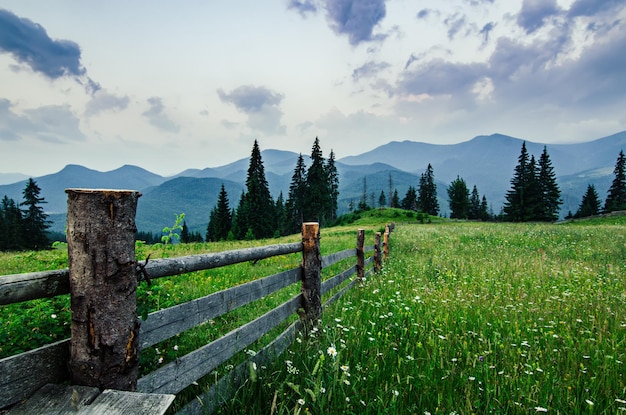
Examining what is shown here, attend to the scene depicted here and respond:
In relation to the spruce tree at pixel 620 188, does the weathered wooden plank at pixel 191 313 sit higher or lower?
lower

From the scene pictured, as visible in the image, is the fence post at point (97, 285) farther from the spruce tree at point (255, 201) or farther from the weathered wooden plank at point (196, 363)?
the spruce tree at point (255, 201)

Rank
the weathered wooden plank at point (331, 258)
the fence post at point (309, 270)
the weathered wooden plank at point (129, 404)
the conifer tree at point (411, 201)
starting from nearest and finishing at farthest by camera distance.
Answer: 1. the weathered wooden plank at point (129, 404)
2. the fence post at point (309, 270)
3. the weathered wooden plank at point (331, 258)
4. the conifer tree at point (411, 201)

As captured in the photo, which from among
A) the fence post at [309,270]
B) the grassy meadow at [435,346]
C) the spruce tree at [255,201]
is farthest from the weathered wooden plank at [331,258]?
the spruce tree at [255,201]

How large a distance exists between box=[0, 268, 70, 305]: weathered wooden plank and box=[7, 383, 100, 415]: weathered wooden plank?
18.0 inches

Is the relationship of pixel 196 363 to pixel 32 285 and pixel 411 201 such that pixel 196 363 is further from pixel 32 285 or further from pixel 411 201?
pixel 411 201

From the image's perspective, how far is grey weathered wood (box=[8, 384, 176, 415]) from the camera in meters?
1.37

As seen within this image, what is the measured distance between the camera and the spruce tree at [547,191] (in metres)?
65.5

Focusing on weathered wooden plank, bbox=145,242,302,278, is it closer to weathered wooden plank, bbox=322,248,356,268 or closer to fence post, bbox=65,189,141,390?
fence post, bbox=65,189,141,390

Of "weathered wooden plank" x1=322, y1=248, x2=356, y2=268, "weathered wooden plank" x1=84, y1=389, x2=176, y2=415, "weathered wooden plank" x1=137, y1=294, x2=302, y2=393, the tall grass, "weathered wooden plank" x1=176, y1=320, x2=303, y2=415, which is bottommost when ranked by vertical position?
the tall grass

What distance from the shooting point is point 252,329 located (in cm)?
342

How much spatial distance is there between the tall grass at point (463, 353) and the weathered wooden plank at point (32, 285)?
63.4 inches

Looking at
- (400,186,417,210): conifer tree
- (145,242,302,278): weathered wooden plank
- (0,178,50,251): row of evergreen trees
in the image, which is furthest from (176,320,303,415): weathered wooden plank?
(400,186,417,210): conifer tree

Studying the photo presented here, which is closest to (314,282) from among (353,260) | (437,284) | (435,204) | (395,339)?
(395,339)

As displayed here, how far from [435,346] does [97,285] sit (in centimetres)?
400
